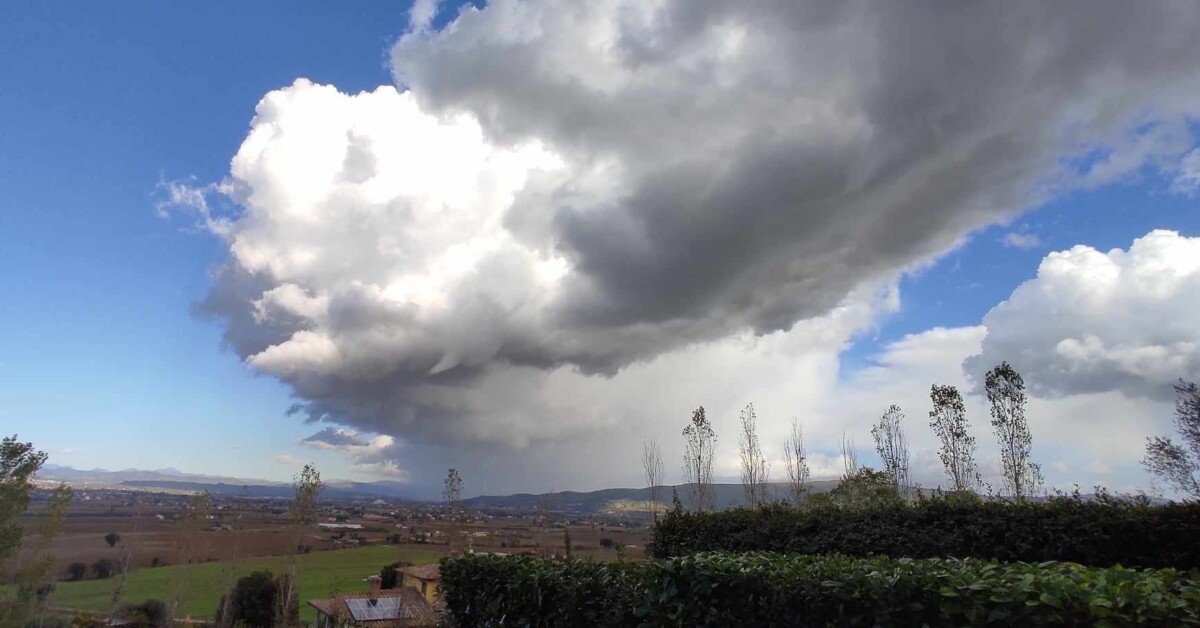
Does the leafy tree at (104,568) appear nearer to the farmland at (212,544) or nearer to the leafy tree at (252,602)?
the farmland at (212,544)

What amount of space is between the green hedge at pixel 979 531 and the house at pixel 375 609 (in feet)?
19.6

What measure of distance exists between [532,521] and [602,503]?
991 cm

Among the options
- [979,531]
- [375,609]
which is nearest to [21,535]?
[375,609]

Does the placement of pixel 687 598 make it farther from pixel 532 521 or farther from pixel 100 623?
pixel 100 623

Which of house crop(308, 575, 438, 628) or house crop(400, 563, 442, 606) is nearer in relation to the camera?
house crop(308, 575, 438, 628)

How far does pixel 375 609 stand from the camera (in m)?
15.3

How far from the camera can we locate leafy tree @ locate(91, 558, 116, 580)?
19672 millimetres

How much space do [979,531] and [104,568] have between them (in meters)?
24.5

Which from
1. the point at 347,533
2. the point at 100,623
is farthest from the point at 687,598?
the point at 347,533

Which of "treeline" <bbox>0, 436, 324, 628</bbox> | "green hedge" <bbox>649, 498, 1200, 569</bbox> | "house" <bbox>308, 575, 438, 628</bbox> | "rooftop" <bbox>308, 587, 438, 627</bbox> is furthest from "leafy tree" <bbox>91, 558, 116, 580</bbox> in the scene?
"green hedge" <bbox>649, 498, 1200, 569</bbox>

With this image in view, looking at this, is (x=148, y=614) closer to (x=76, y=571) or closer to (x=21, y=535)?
(x=76, y=571)

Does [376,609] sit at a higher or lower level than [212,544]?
lower

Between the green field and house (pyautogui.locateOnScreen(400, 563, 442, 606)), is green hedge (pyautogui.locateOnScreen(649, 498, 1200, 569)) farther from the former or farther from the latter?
the green field

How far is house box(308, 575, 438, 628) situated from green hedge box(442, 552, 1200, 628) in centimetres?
692
